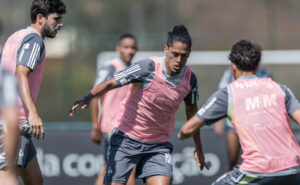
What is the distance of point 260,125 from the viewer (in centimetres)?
478

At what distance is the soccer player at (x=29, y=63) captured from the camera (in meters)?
5.10

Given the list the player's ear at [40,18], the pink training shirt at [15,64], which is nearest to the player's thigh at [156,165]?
the pink training shirt at [15,64]

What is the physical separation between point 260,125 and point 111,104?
3.66 meters

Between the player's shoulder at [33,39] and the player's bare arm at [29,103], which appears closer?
the player's bare arm at [29,103]

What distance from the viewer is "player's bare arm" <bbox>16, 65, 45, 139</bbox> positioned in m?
4.94

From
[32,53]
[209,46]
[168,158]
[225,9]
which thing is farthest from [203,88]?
[32,53]

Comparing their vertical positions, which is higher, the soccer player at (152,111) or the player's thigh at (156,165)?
the soccer player at (152,111)

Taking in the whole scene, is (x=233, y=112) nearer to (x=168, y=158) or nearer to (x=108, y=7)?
(x=168, y=158)

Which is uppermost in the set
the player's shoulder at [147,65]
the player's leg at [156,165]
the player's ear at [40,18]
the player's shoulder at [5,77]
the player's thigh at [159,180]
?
the player's ear at [40,18]

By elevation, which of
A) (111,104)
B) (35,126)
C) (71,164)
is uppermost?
(35,126)

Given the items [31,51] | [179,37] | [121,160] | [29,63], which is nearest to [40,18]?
[31,51]

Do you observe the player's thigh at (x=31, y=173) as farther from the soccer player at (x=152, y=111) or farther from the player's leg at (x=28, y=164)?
the soccer player at (x=152, y=111)

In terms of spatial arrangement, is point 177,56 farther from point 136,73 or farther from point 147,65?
point 136,73

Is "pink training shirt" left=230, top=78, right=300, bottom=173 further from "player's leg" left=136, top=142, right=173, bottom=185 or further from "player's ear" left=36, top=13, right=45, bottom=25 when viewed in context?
"player's ear" left=36, top=13, right=45, bottom=25
